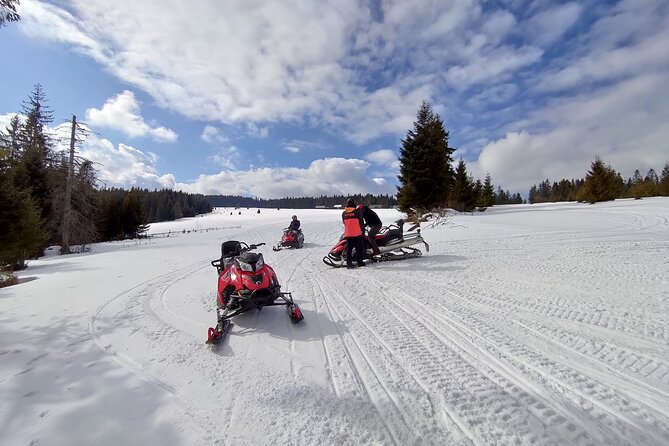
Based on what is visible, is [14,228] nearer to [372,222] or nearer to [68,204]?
[68,204]

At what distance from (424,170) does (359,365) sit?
2201cm

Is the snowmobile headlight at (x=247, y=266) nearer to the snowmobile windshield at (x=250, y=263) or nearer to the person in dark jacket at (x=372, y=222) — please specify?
the snowmobile windshield at (x=250, y=263)

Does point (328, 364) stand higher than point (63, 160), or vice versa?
point (63, 160)

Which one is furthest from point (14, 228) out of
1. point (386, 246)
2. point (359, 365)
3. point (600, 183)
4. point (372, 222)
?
point (600, 183)

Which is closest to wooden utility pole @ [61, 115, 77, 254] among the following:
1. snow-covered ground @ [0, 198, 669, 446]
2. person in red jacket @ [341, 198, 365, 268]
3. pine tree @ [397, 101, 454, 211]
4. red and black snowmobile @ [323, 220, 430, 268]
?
snow-covered ground @ [0, 198, 669, 446]

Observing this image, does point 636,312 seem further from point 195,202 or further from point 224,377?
point 195,202

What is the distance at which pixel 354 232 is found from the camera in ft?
Result: 27.1

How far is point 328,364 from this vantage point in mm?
3068

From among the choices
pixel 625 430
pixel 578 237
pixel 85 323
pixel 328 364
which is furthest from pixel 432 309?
pixel 578 237

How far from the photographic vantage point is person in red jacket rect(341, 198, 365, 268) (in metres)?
8.23

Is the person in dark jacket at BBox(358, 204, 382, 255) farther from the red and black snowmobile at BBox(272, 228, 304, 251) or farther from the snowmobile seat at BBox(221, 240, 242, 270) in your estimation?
the red and black snowmobile at BBox(272, 228, 304, 251)

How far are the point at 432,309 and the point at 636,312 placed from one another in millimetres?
2630

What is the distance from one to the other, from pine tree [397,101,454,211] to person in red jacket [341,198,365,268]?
54.3 ft

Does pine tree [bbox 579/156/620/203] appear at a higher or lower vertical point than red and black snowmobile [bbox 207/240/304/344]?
higher
